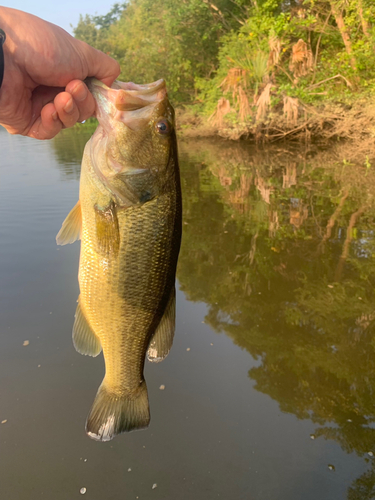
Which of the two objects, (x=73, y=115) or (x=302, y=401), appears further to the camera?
(x=302, y=401)

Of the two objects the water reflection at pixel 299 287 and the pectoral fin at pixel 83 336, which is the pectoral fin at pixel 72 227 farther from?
the water reflection at pixel 299 287

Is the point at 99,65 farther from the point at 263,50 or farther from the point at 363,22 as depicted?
the point at 263,50

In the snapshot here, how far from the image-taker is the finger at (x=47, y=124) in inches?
78.3

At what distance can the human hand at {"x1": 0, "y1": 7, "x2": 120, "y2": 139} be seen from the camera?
69.1 inches

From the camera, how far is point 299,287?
4.86m

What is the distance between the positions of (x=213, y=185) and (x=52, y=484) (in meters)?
8.67

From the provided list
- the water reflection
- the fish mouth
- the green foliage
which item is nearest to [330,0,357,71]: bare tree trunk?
the green foliage

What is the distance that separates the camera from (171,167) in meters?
1.85

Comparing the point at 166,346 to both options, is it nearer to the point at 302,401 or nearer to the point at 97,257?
the point at 97,257

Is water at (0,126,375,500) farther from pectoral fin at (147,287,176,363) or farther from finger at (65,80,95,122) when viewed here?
finger at (65,80,95,122)

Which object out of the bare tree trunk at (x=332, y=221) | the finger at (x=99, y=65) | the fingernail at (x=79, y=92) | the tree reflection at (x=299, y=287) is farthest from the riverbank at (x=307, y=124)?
the fingernail at (x=79, y=92)

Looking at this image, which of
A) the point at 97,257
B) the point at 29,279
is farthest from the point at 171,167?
the point at 29,279

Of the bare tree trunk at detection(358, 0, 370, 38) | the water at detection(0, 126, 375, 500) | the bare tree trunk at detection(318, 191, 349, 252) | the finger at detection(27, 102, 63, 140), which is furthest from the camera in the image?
the bare tree trunk at detection(358, 0, 370, 38)

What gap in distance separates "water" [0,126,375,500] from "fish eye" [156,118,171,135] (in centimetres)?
220
